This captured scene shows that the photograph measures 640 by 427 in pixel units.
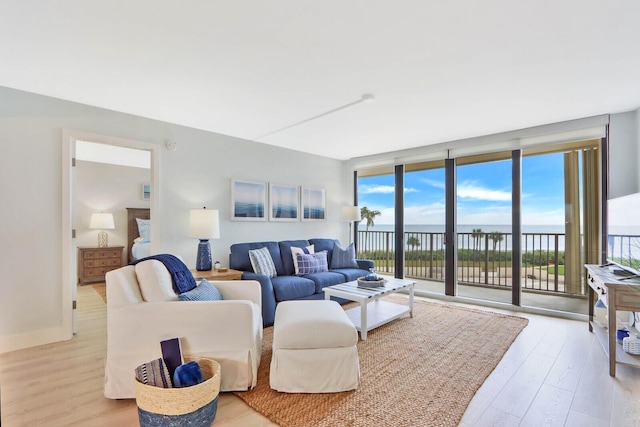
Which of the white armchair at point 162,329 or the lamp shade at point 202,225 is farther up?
the lamp shade at point 202,225

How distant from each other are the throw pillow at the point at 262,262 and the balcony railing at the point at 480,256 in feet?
8.05

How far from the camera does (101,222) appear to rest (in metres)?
6.10

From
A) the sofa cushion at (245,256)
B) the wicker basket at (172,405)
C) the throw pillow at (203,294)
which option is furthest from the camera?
the sofa cushion at (245,256)

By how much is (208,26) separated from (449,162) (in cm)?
391

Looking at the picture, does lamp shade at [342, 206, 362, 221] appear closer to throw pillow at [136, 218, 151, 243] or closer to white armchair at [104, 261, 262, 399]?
white armchair at [104, 261, 262, 399]

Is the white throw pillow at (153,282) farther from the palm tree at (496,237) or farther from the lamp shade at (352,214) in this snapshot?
the palm tree at (496,237)

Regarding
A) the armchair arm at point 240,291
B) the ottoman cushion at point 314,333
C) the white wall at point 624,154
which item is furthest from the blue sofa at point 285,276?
the white wall at point 624,154

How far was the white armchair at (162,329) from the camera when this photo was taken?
2.01 m

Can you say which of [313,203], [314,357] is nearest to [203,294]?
[314,357]

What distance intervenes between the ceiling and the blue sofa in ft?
5.63

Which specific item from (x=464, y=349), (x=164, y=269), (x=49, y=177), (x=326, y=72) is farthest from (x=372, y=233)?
(x=49, y=177)

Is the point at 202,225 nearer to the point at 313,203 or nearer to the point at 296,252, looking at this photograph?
the point at 296,252

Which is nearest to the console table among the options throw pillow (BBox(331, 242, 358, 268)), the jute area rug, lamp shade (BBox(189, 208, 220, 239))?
the jute area rug

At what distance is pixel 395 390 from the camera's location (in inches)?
86.0
